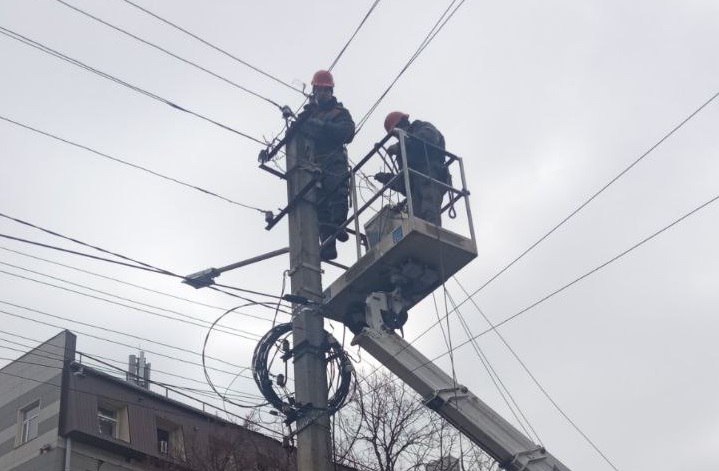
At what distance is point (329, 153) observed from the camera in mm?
14141

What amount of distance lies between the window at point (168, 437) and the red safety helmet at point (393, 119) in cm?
1604

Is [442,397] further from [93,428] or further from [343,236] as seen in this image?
[93,428]

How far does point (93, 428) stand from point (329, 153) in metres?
15.5

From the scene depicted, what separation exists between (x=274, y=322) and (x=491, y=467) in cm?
1021

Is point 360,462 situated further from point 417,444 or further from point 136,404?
point 136,404

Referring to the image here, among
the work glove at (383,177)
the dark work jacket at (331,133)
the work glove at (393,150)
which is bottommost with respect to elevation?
the work glove at (383,177)

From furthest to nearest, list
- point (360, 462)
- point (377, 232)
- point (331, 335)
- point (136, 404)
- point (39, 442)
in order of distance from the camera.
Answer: point (136, 404) → point (39, 442) → point (360, 462) → point (377, 232) → point (331, 335)

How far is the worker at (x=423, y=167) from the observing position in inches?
532

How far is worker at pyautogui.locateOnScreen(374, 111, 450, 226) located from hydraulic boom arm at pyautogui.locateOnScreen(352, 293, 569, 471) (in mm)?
1544

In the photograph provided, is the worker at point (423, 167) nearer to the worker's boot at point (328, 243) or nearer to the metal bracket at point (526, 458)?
the worker's boot at point (328, 243)

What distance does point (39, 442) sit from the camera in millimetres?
26312

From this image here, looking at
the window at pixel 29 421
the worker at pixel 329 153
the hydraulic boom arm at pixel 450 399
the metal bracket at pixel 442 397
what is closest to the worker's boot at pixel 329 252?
the worker at pixel 329 153

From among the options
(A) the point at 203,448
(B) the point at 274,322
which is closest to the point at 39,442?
(A) the point at 203,448

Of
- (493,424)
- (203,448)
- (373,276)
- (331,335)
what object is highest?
(203,448)
